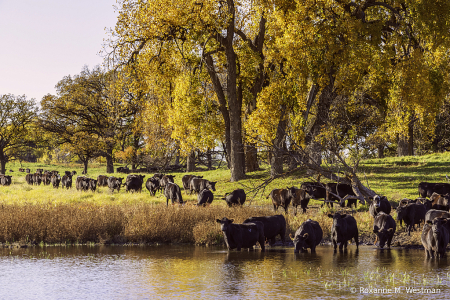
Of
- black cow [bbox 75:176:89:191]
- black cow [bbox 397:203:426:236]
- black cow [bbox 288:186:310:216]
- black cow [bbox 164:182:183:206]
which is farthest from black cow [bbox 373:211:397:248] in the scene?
black cow [bbox 75:176:89:191]

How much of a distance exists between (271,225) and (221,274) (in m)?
4.63

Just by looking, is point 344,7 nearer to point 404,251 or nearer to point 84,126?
point 404,251

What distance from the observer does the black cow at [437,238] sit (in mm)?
12523

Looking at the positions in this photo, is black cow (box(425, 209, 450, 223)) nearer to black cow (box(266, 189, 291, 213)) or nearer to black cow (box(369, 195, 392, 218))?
black cow (box(369, 195, 392, 218))

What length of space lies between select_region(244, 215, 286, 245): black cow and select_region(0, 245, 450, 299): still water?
70 centimetres

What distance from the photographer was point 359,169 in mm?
32469

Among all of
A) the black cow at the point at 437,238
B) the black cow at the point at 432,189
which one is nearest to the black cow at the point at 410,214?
the black cow at the point at 437,238

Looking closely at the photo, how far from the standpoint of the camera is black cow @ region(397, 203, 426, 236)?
16.1m

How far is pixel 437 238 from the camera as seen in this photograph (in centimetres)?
1250

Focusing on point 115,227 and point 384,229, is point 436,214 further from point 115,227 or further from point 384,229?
point 115,227

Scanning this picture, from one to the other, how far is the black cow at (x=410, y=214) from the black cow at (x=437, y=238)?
314 cm

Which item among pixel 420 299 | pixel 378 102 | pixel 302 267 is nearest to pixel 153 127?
pixel 378 102

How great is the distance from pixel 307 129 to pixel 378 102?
6834 mm

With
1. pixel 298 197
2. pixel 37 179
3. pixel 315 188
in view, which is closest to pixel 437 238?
pixel 298 197
